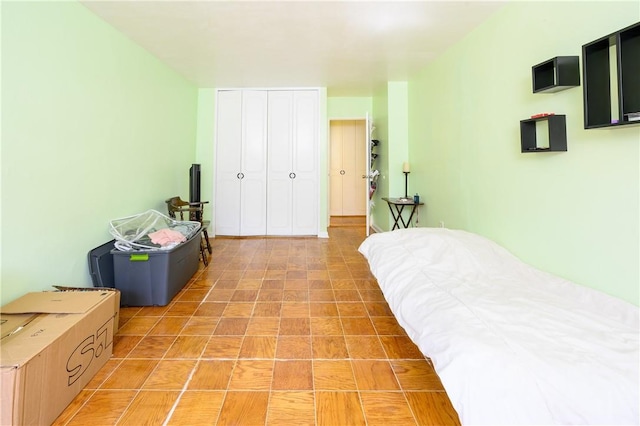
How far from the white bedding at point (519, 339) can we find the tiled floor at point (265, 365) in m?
0.33

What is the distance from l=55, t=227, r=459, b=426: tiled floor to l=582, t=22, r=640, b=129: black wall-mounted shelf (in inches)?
63.6

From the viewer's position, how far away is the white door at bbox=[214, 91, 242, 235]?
15.9 feet

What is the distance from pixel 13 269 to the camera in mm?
1793

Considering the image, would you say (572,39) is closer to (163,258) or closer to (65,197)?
(163,258)

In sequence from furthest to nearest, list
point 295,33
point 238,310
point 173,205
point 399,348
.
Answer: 1. point 173,205
2. point 295,33
3. point 238,310
4. point 399,348

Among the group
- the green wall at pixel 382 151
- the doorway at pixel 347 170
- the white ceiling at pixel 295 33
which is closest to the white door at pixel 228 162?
the white ceiling at pixel 295 33

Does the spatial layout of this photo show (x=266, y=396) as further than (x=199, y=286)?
No

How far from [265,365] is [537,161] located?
2.21 metres

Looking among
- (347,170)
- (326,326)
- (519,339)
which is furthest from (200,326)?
(347,170)

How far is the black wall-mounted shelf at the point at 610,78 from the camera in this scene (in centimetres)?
135

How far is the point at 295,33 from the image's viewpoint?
2848mm

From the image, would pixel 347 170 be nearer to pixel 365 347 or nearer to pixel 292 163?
pixel 292 163

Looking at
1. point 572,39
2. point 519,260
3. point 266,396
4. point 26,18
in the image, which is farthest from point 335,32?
point 266,396

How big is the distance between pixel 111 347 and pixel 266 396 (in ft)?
3.33
